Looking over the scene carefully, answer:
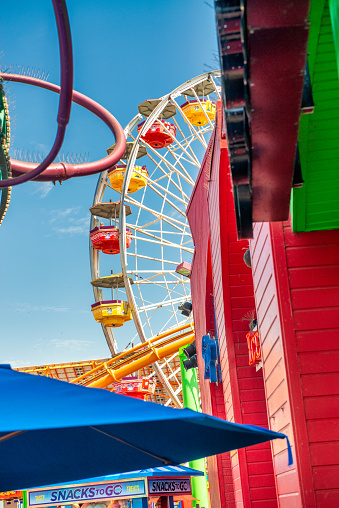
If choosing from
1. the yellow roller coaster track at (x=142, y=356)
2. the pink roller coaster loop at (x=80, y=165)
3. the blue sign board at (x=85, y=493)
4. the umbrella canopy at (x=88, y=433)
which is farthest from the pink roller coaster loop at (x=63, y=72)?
the yellow roller coaster track at (x=142, y=356)

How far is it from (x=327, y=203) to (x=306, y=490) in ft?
→ 7.23

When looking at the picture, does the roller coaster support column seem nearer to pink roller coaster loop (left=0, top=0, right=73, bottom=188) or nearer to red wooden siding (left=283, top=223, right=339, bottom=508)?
pink roller coaster loop (left=0, top=0, right=73, bottom=188)

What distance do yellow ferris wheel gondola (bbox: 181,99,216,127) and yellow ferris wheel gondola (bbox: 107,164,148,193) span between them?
381 centimetres

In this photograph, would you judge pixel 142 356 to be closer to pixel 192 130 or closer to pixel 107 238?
pixel 107 238

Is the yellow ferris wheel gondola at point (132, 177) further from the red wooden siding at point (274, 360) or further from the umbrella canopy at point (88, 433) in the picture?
the umbrella canopy at point (88, 433)

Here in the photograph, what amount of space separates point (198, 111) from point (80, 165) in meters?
23.2

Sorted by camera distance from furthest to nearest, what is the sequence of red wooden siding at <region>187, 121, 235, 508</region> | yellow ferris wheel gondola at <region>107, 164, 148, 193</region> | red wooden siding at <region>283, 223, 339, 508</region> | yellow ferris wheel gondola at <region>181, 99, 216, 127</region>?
yellow ferris wheel gondola at <region>181, 99, 216, 127</region>
yellow ferris wheel gondola at <region>107, 164, 148, 193</region>
red wooden siding at <region>187, 121, 235, 508</region>
red wooden siding at <region>283, 223, 339, 508</region>

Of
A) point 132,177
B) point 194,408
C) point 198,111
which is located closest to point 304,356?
point 194,408

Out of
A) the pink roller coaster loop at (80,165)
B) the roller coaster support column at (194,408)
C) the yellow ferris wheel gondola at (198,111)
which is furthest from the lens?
the yellow ferris wheel gondola at (198,111)

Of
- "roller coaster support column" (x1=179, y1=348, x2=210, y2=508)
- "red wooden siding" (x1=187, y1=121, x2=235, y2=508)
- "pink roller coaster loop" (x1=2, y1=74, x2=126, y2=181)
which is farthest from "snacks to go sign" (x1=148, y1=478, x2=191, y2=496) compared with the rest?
"roller coaster support column" (x1=179, y1=348, x2=210, y2=508)

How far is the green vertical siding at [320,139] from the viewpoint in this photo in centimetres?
355

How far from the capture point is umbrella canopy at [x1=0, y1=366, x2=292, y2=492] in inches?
90.0

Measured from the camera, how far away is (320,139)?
429 cm

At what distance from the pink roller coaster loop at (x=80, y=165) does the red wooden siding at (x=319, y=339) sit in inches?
200
